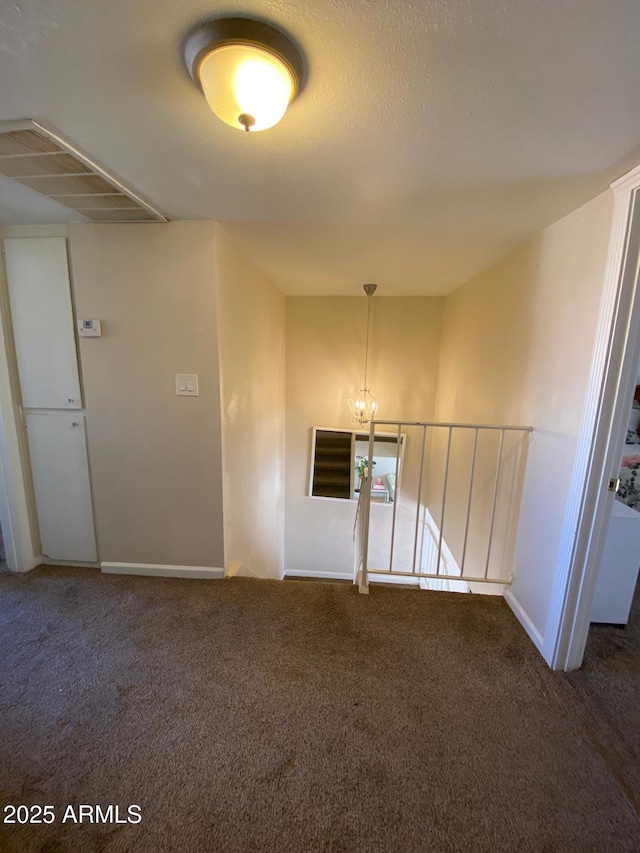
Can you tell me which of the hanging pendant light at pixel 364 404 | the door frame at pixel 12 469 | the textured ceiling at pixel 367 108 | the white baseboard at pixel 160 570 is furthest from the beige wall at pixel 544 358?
the door frame at pixel 12 469

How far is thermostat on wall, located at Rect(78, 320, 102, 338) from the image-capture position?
197 cm

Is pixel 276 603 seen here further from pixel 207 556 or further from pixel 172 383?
pixel 172 383

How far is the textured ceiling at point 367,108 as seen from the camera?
0.74 m

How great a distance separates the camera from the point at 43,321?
206cm

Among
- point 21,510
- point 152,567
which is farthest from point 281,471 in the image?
point 21,510

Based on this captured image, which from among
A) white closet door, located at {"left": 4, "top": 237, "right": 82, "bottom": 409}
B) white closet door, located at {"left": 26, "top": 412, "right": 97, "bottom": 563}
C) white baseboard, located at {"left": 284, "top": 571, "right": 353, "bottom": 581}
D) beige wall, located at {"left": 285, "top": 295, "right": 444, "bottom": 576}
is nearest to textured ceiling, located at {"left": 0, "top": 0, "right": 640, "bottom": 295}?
white closet door, located at {"left": 4, "top": 237, "right": 82, "bottom": 409}

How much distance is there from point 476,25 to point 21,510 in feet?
10.2

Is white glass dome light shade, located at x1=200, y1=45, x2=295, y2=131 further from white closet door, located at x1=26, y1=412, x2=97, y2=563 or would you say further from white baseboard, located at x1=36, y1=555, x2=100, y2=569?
white baseboard, located at x1=36, y1=555, x2=100, y2=569

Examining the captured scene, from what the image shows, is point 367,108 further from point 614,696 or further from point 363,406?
point 363,406

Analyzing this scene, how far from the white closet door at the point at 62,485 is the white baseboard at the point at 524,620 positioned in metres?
2.70

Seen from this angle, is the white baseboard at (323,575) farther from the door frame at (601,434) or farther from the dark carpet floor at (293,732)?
the door frame at (601,434)

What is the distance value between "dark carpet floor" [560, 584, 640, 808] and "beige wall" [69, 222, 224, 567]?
198 cm

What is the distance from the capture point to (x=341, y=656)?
5.31ft

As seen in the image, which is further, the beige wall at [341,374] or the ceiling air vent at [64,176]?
the beige wall at [341,374]
